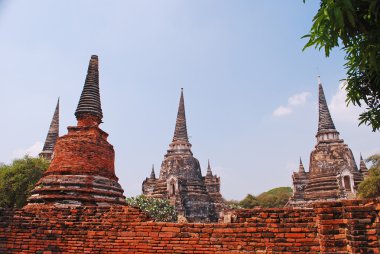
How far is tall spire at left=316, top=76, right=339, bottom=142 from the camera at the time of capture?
32.2 meters

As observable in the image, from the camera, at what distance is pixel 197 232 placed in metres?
6.59

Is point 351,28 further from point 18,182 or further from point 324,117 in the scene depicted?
point 324,117

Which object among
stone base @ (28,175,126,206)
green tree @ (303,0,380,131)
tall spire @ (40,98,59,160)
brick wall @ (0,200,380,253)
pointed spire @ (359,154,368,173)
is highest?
tall spire @ (40,98,59,160)

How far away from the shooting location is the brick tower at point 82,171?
1067 centimetres

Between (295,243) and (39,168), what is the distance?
22.5 metres

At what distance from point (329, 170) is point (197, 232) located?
88.1 feet

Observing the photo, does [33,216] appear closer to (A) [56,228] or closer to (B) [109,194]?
(A) [56,228]

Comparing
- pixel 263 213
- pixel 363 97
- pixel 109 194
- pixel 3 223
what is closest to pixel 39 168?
pixel 109 194

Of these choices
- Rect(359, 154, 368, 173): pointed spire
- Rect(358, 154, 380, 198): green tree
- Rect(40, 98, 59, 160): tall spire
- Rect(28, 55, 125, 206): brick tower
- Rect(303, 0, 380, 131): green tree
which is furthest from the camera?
Rect(359, 154, 368, 173): pointed spire

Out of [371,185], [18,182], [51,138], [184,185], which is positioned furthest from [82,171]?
[51,138]

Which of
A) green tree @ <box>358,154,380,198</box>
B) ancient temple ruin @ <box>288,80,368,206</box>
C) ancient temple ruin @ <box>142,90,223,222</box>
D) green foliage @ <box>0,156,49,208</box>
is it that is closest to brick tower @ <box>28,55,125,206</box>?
green foliage @ <box>0,156,49,208</box>

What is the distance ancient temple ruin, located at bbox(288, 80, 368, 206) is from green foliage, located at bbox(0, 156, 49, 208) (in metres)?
23.1

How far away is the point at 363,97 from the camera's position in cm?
566

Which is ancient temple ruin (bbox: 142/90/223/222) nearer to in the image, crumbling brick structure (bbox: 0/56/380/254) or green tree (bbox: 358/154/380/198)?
green tree (bbox: 358/154/380/198)
